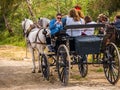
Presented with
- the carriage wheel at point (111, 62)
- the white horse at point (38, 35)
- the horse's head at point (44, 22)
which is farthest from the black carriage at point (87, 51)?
the horse's head at point (44, 22)

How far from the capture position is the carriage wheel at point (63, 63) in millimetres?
11816

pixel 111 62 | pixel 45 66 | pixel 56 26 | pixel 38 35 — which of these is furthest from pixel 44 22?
pixel 111 62

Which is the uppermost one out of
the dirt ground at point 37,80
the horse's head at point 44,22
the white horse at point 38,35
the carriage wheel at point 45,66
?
the horse's head at point 44,22

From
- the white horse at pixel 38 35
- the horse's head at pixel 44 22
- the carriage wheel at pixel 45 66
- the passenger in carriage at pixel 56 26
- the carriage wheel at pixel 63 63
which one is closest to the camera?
the carriage wheel at pixel 63 63

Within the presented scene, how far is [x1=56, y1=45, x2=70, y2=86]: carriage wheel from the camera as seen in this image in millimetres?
Result: 11816

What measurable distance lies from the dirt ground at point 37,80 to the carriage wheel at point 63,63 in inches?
9.1

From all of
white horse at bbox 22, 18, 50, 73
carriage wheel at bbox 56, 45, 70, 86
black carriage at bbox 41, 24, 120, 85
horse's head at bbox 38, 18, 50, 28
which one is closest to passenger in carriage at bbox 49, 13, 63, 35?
black carriage at bbox 41, 24, 120, 85

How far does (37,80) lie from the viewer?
13.9 metres

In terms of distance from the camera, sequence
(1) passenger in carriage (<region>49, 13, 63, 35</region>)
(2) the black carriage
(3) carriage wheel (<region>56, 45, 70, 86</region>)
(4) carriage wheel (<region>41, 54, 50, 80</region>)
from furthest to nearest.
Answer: (4) carriage wheel (<region>41, 54, 50, 80</region>)
(1) passenger in carriage (<region>49, 13, 63, 35</region>)
(2) the black carriage
(3) carriage wheel (<region>56, 45, 70, 86</region>)

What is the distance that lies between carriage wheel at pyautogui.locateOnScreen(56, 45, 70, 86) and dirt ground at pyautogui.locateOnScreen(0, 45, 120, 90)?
23 cm

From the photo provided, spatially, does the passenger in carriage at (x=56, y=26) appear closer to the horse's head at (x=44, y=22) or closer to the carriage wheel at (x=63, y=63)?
the carriage wheel at (x=63, y=63)

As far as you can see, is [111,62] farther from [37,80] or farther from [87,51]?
[37,80]

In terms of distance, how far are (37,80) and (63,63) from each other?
6.73 feet

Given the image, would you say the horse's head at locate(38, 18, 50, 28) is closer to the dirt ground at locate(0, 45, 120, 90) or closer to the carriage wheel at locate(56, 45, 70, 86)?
the dirt ground at locate(0, 45, 120, 90)
